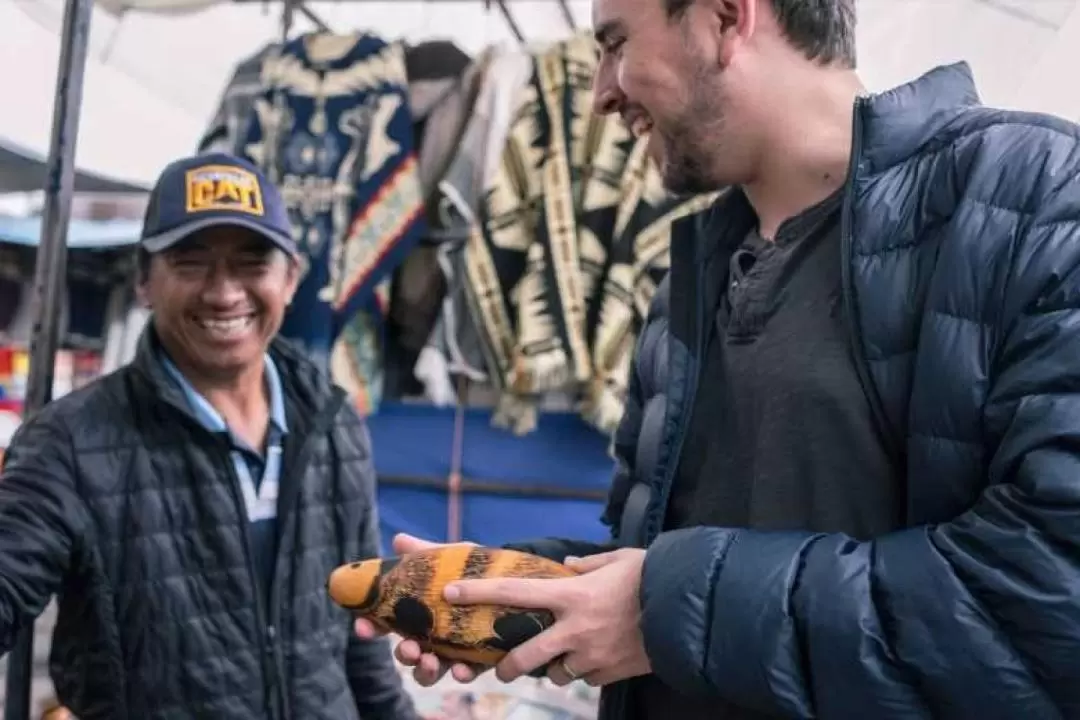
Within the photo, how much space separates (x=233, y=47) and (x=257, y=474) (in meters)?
1.69

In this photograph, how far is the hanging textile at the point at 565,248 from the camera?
1720 millimetres

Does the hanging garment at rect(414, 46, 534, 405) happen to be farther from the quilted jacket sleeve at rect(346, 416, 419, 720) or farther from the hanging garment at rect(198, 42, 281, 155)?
the quilted jacket sleeve at rect(346, 416, 419, 720)

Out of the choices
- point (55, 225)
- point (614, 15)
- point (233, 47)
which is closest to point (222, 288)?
point (55, 225)

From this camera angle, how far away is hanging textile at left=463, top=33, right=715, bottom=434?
67.7 inches

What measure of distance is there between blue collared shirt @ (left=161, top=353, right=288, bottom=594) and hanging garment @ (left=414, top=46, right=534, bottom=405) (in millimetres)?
684

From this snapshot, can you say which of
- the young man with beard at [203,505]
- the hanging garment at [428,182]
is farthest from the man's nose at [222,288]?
the hanging garment at [428,182]

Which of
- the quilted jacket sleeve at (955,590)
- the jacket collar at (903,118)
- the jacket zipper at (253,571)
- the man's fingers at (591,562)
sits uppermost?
the jacket collar at (903,118)

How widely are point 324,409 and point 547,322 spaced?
60 cm

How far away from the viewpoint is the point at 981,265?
0.55 metres

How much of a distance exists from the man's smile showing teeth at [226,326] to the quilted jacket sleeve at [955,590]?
74 centimetres

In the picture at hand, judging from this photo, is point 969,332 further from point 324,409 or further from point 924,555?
point 324,409

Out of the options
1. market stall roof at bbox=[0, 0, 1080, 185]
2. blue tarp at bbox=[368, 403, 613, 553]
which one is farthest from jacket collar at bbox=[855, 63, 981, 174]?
blue tarp at bbox=[368, 403, 613, 553]

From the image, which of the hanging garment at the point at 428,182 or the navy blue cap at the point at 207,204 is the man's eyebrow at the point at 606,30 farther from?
the hanging garment at the point at 428,182

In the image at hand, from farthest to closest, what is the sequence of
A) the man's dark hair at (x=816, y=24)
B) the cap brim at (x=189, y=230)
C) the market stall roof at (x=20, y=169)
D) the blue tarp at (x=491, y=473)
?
1. the blue tarp at (x=491, y=473)
2. the cap brim at (x=189, y=230)
3. the market stall roof at (x=20, y=169)
4. the man's dark hair at (x=816, y=24)
